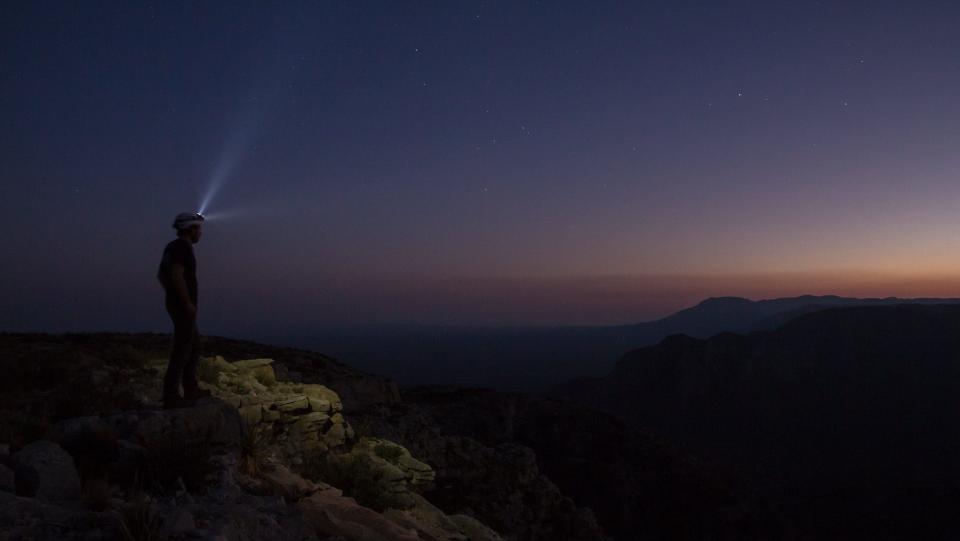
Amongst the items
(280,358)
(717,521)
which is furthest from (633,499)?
(280,358)

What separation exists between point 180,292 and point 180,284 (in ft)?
0.33

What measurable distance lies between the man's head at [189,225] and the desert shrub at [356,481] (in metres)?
3.29

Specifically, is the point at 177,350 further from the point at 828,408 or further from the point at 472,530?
the point at 828,408

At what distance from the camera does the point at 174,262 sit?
264 inches

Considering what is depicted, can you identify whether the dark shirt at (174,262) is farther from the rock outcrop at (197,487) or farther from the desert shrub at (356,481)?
the desert shrub at (356,481)

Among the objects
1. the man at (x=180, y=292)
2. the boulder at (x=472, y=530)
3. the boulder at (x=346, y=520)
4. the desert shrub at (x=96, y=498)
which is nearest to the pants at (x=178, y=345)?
the man at (x=180, y=292)

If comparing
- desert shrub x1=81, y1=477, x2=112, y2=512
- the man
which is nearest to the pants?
the man

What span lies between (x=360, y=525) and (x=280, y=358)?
20.5m

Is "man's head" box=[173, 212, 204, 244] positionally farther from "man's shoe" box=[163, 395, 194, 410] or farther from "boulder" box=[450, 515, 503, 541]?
"boulder" box=[450, 515, 503, 541]

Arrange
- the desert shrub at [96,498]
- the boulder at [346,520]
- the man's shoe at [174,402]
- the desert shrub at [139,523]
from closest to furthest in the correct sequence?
1. the desert shrub at [139,523]
2. the desert shrub at [96,498]
3. the boulder at [346,520]
4. the man's shoe at [174,402]

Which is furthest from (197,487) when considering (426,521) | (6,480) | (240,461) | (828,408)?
(828,408)

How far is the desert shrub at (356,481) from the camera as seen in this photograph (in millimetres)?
6570

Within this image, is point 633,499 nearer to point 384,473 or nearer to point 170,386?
point 384,473

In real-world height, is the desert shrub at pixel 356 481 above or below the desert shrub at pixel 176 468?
below
